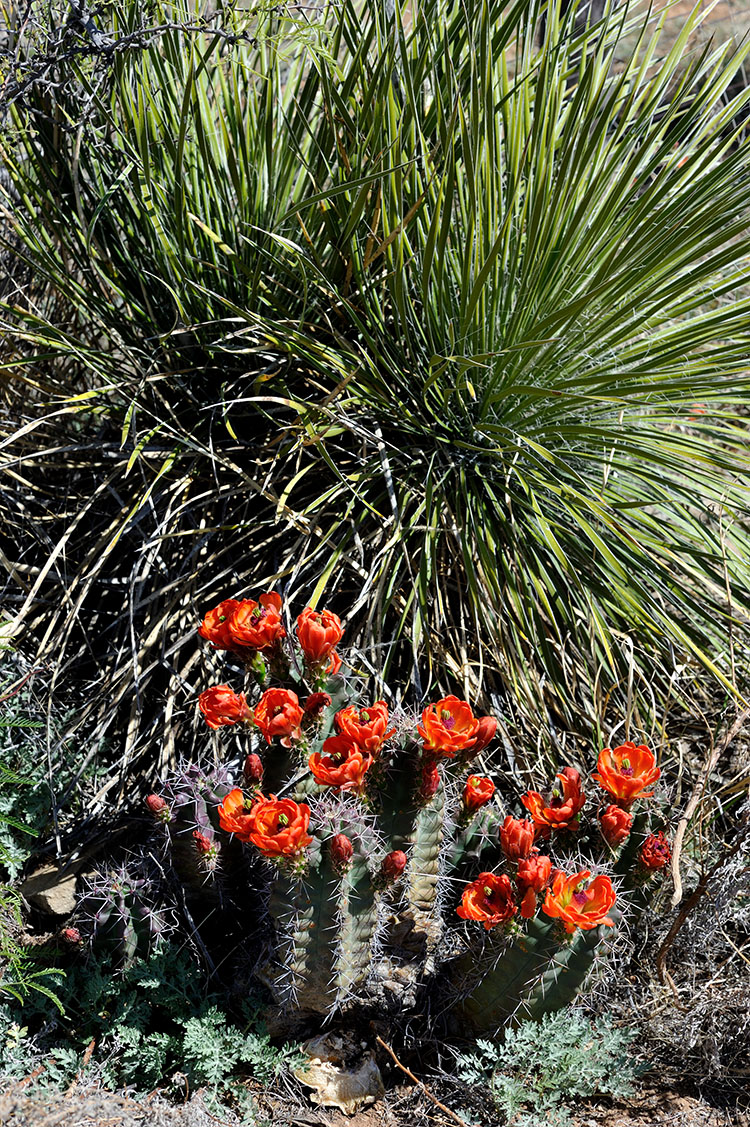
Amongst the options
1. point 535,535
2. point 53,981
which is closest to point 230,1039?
point 53,981

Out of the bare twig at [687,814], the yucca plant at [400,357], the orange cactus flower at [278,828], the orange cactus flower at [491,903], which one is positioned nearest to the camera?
the orange cactus flower at [278,828]

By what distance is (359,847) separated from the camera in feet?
4.66

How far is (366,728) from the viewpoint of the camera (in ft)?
4.58

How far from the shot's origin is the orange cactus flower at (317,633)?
4.95 feet

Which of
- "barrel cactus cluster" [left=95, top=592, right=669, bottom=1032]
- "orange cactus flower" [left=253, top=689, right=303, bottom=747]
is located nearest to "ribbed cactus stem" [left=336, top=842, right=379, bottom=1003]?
"barrel cactus cluster" [left=95, top=592, right=669, bottom=1032]

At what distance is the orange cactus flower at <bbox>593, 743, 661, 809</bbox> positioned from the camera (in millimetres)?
1560

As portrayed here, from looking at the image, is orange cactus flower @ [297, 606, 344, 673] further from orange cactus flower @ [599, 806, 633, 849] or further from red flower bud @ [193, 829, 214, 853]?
orange cactus flower @ [599, 806, 633, 849]

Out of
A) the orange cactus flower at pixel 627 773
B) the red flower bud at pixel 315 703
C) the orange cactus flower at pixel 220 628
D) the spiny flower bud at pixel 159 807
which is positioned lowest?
the spiny flower bud at pixel 159 807

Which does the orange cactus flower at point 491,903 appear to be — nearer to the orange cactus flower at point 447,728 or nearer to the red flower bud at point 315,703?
the orange cactus flower at point 447,728

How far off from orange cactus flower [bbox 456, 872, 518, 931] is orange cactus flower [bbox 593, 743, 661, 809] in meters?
0.26

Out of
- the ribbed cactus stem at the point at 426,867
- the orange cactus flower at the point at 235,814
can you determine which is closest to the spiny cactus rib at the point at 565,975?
the ribbed cactus stem at the point at 426,867

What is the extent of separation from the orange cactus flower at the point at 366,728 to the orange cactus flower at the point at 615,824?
450 millimetres

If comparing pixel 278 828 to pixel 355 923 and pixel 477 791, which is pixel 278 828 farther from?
pixel 477 791

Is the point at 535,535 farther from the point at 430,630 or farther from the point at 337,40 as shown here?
the point at 337,40
